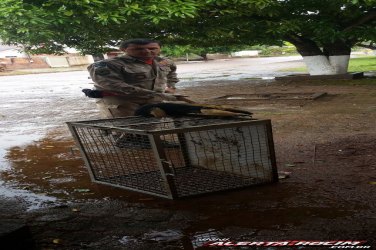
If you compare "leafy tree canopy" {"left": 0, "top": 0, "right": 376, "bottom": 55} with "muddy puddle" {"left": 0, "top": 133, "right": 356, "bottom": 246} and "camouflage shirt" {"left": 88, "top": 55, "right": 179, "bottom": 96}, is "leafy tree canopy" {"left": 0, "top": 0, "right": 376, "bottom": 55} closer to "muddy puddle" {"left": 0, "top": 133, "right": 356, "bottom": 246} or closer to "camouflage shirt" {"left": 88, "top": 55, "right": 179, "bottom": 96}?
"camouflage shirt" {"left": 88, "top": 55, "right": 179, "bottom": 96}

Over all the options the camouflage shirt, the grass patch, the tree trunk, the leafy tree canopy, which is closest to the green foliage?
the grass patch

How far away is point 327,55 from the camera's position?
17.1m

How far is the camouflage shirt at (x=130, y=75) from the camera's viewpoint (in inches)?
227

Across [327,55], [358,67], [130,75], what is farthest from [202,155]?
[358,67]

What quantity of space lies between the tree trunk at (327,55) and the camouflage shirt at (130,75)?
453 inches

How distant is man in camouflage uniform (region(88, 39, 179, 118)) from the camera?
19.0 ft

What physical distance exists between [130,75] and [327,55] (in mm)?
12989

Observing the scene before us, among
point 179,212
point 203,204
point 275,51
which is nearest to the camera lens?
point 179,212

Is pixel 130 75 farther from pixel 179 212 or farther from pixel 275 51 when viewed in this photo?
pixel 275 51

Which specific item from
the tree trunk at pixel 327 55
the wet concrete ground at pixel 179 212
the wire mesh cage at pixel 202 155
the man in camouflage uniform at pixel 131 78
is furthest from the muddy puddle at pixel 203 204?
the tree trunk at pixel 327 55

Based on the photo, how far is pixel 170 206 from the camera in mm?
3660

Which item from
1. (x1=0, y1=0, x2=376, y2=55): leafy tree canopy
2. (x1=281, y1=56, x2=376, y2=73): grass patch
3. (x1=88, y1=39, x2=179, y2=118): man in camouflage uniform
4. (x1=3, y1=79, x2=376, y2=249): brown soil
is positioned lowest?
(x1=281, y1=56, x2=376, y2=73): grass patch

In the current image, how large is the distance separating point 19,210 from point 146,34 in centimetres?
1189

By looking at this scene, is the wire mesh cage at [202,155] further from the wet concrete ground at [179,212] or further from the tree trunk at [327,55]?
the tree trunk at [327,55]
